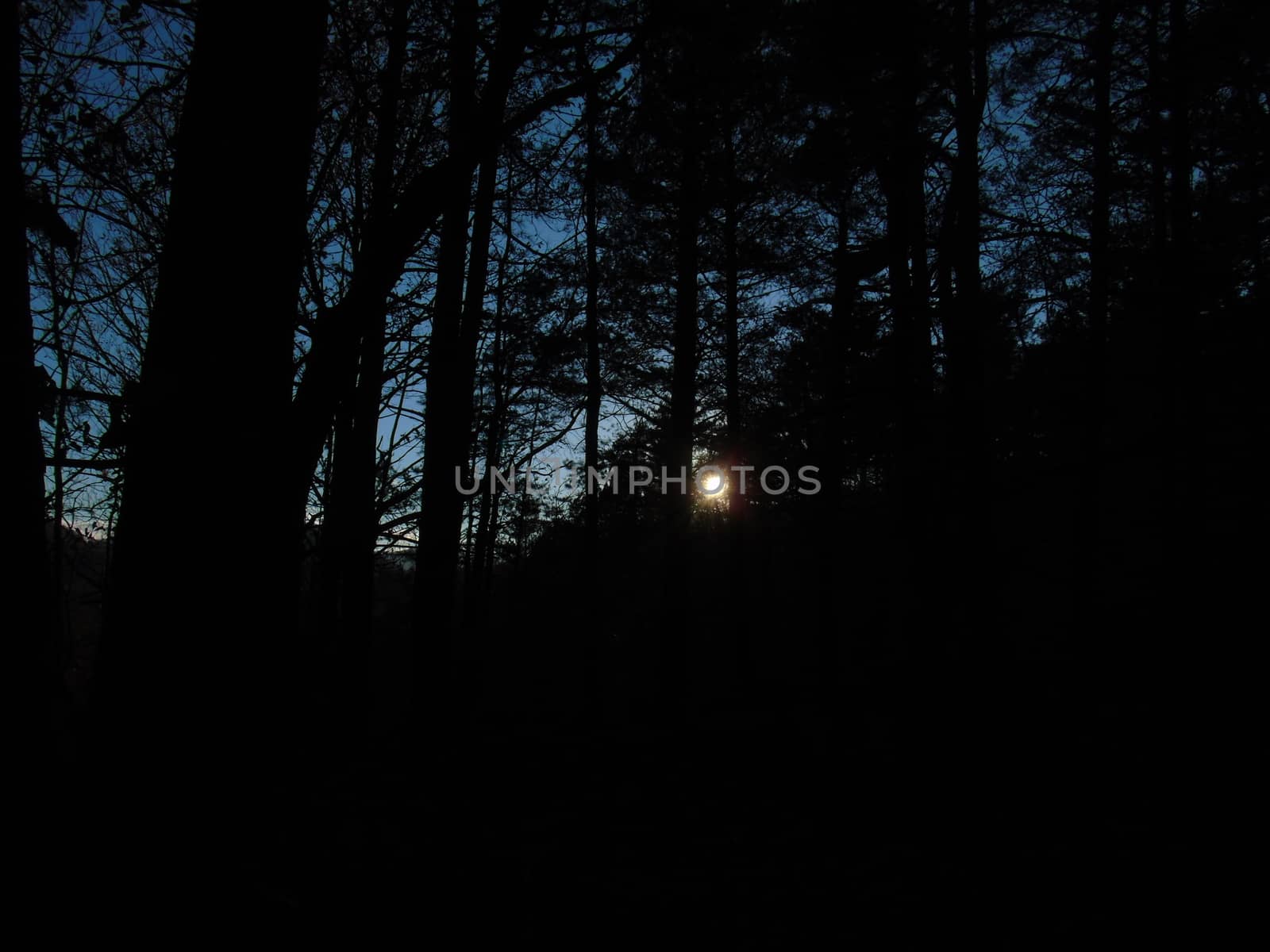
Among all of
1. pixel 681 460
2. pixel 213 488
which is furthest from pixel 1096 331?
pixel 213 488

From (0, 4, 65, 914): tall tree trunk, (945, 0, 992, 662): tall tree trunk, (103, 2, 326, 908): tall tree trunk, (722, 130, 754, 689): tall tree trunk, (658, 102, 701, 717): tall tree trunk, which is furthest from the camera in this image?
(722, 130, 754, 689): tall tree trunk

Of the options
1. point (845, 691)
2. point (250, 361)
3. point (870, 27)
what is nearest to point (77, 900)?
point (250, 361)

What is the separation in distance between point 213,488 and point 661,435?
45.0ft

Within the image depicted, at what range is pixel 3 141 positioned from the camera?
2.30 meters

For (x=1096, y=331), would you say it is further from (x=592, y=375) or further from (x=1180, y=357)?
(x=592, y=375)

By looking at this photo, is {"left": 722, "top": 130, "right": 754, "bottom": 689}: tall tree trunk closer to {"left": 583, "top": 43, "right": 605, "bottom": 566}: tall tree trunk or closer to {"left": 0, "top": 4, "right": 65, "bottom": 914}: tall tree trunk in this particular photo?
{"left": 583, "top": 43, "right": 605, "bottom": 566}: tall tree trunk

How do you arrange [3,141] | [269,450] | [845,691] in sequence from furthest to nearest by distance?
[845,691] → [269,450] → [3,141]

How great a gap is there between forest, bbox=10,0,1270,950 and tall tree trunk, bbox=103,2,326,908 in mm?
14

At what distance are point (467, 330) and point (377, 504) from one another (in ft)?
19.1

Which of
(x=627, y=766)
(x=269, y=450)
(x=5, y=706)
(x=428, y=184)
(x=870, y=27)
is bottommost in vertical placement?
(x=627, y=766)

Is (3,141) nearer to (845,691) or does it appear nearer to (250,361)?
(250,361)

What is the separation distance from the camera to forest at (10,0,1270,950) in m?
2.33

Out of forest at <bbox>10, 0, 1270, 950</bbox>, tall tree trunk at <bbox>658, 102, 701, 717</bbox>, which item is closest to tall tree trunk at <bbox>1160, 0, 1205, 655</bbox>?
forest at <bbox>10, 0, 1270, 950</bbox>

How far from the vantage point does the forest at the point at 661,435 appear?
2326 mm
